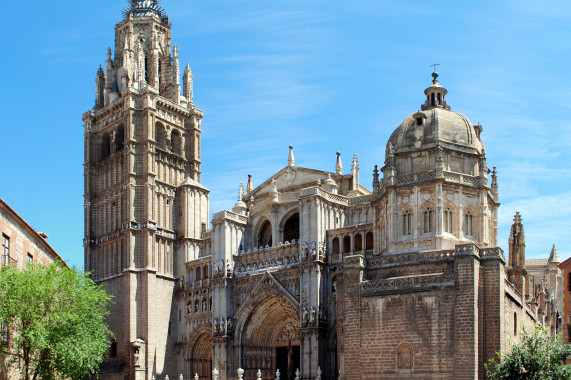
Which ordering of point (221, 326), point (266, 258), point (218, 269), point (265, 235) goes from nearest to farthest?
1. point (221, 326)
2. point (266, 258)
3. point (218, 269)
4. point (265, 235)

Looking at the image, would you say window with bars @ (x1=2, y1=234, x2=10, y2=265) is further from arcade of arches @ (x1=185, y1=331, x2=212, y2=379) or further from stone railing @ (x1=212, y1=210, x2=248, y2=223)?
arcade of arches @ (x1=185, y1=331, x2=212, y2=379)

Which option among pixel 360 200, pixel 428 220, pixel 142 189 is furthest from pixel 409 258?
pixel 142 189

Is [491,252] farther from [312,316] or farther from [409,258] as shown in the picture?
[312,316]

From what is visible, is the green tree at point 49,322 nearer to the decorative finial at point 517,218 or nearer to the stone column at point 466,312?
the stone column at point 466,312

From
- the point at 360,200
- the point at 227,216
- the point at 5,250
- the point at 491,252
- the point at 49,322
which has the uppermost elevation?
the point at 360,200

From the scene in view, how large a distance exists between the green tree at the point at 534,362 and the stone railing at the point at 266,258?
2084 cm

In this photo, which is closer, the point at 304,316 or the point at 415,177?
the point at 415,177

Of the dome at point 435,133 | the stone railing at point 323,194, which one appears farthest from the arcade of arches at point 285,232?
the dome at point 435,133

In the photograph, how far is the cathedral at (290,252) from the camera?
4041 centimetres

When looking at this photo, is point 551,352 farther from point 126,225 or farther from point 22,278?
point 126,225

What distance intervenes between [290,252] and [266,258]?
7.29 feet

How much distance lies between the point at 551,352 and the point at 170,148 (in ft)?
130

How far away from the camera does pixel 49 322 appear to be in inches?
1578

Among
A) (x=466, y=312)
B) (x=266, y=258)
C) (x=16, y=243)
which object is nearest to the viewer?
(x=466, y=312)
